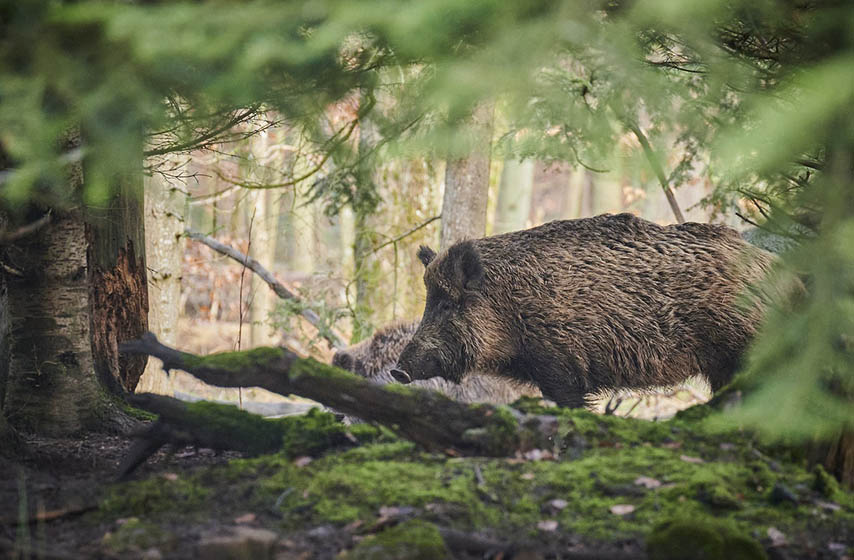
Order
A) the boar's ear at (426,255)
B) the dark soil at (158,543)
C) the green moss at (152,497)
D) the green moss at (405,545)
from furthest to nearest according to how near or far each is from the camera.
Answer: the boar's ear at (426,255) → the green moss at (152,497) → the dark soil at (158,543) → the green moss at (405,545)

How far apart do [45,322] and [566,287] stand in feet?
12.3

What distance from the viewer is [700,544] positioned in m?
3.29

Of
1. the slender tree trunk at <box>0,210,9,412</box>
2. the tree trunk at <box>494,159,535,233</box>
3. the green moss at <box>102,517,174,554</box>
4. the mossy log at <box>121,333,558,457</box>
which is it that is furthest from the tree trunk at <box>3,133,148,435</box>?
the tree trunk at <box>494,159,535,233</box>

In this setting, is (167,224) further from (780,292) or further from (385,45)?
(780,292)

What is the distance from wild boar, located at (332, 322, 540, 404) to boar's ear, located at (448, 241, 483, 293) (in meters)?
1.31

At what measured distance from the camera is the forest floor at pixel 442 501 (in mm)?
3402

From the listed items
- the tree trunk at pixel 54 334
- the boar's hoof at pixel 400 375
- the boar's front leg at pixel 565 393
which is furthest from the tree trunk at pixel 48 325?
the boar's front leg at pixel 565 393

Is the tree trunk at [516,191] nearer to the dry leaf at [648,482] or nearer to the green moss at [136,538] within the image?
the dry leaf at [648,482]

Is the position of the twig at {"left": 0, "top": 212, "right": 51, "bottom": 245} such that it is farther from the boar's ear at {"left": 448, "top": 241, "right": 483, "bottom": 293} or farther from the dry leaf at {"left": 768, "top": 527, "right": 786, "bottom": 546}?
the dry leaf at {"left": 768, "top": 527, "right": 786, "bottom": 546}

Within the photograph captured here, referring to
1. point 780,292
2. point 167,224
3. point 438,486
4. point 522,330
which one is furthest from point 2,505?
point 167,224

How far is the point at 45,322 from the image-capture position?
5.22 metres

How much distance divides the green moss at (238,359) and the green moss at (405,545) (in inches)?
46.6

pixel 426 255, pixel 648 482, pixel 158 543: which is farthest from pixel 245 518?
pixel 426 255

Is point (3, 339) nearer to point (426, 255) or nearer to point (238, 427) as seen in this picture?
point (238, 427)
